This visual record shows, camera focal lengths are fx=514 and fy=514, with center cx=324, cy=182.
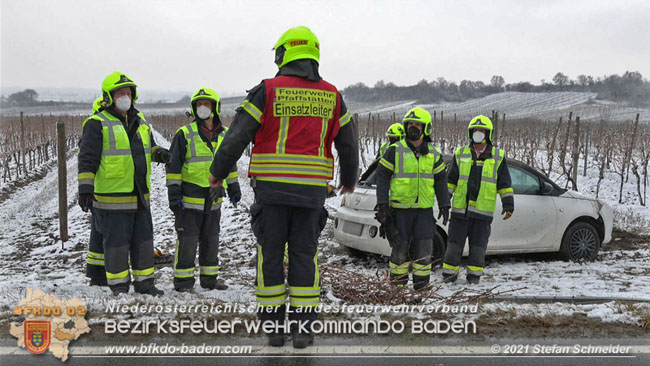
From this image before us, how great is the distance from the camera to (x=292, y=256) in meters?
3.35

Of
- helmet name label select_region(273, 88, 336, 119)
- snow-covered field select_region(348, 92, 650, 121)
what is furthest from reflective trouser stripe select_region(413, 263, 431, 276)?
snow-covered field select_region(348, 92, 650, 121)

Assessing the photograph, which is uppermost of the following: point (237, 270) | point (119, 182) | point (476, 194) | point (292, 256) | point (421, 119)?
point (421, 119)

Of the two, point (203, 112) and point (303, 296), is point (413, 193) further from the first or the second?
point (203, 112)

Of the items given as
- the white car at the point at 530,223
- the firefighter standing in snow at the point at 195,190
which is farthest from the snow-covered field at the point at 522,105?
the firefighter standing in snow at the point at 195,190

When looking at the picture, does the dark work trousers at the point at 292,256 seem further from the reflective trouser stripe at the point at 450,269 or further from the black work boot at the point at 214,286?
the reflective trouser stripe at the point at 450,269

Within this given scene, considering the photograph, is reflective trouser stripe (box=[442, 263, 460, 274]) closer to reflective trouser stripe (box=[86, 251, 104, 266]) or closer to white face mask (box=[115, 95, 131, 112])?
reflective trouser stripe (box=[86, 251, 104, 266])

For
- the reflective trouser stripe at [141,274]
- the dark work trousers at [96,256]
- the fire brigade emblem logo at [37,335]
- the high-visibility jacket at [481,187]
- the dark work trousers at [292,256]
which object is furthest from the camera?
the high-visibility jacket at [481,187]

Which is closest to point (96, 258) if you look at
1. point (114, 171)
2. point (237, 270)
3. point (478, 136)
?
point (114, 171)

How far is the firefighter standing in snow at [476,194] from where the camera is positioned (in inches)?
220

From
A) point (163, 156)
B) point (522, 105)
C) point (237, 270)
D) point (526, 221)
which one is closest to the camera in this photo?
point (163, 156)

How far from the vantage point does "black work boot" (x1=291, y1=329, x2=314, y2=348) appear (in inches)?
125

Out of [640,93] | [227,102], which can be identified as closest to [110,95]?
[640,93]

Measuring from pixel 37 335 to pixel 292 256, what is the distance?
1.69 meters

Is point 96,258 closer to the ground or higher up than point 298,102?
closer to the ground
